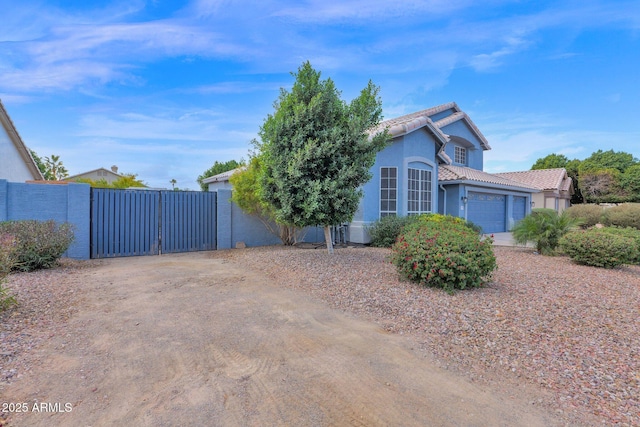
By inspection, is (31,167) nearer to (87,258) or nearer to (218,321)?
(87,258)

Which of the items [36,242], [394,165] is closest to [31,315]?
[36,242]

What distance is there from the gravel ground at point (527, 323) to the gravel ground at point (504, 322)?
0.01m

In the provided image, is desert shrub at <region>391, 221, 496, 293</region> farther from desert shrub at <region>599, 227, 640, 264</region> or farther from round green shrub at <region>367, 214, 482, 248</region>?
desert shrub at <region>599, 227, 640, 264</region>

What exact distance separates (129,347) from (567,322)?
598 centimetres

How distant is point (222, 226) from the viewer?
11.5 metres

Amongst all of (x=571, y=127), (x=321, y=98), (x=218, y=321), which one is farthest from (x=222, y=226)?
(x=571, y=127)

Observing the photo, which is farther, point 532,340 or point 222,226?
point 222,226

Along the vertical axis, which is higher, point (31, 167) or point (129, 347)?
point (31, 167)

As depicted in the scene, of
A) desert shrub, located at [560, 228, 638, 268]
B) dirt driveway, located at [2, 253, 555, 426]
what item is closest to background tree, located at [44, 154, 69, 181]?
dirt driveway, located at [2, 253, 555, 426]

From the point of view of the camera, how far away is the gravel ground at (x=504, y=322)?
3.01 meters

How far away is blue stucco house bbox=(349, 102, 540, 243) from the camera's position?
41.6 ft

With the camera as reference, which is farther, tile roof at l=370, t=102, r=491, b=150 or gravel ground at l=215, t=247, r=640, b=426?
tile roof at l=370, t=102, r=491, b=150

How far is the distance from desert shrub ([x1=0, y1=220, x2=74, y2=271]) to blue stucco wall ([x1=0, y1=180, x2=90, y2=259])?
4.38ft

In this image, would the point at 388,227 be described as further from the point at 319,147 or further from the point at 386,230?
the point at 319,147
